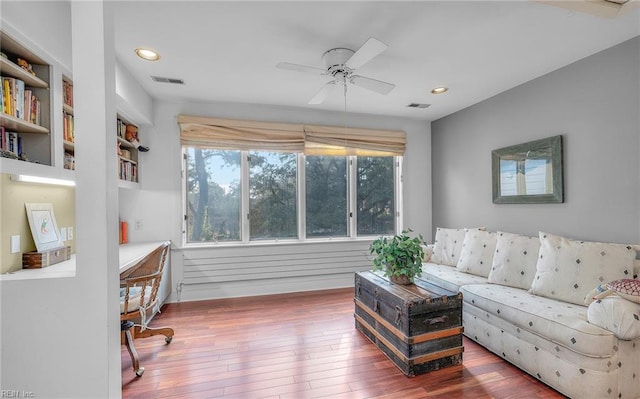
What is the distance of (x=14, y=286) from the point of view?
4.17 ft

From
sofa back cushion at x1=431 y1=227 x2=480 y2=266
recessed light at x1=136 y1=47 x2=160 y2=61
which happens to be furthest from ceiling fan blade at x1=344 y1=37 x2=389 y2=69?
sofa back cushion at x1=431 y1=227 x2=480 y2=266

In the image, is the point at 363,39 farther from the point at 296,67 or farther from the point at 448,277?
the point at 448,277

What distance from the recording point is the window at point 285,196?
146 inches

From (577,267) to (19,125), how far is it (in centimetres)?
386

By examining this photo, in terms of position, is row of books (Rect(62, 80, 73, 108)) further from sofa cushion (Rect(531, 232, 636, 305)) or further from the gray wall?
the gray wall

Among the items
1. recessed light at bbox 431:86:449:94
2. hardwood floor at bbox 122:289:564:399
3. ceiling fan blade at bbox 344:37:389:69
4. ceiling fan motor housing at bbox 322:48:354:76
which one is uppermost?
recessed light at bbox 431:86:449:94

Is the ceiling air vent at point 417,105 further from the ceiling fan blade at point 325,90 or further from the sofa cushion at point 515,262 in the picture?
the sofa cushion at point 515,262

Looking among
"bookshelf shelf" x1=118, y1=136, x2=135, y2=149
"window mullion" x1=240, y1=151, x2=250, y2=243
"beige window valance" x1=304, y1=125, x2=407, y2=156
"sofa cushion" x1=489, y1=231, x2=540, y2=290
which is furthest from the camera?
"beige window valance" x1=304, y1=125, x2=407, y2=156

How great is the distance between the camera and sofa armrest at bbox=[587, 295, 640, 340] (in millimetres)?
1674

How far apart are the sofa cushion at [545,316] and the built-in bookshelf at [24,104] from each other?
3.34m

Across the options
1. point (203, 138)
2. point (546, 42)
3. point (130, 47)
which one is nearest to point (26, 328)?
point (130, 47)

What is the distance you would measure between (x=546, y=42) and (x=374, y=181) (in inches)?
98.1

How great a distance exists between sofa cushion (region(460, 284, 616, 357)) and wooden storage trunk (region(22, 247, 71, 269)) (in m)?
3.24

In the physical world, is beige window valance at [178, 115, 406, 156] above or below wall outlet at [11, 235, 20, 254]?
above
